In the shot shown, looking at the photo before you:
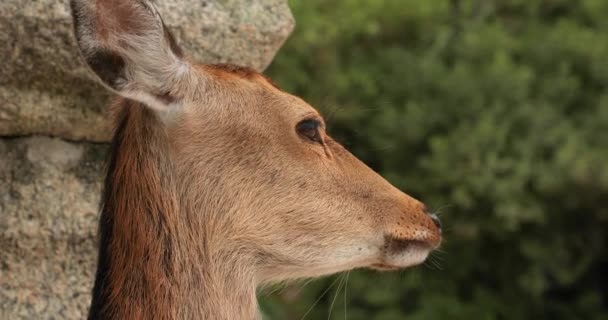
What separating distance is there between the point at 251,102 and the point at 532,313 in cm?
640

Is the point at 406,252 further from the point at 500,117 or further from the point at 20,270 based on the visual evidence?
the point at 500,117

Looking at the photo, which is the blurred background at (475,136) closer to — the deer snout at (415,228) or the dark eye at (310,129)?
the deer snout at (415,228)

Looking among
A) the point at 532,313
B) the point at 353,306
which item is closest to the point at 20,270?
the point at 353,306

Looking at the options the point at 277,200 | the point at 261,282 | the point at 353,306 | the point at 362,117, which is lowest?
the point at 353,306

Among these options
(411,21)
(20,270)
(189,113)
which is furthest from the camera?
(411,21)

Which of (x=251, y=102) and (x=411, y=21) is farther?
(x=411, y=21)

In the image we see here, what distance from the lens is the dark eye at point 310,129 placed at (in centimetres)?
383

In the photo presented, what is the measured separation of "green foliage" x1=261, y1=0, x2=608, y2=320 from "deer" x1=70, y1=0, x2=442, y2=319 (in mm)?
4796

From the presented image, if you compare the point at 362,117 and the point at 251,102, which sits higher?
the point at 251,102

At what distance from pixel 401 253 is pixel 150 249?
34.4 inches

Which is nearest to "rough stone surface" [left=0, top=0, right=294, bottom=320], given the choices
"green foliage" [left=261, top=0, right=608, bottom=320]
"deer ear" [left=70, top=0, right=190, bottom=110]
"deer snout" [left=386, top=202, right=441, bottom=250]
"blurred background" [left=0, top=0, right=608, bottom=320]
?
"deer ear" [left=70, top=0, right=190, bottom=110]

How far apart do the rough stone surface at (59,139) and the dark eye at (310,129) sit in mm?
622

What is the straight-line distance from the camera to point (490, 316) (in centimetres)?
945

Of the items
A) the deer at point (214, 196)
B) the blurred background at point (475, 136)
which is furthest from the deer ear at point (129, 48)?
the blurred background at point (475, 136)
